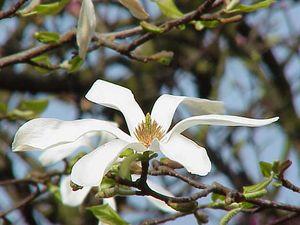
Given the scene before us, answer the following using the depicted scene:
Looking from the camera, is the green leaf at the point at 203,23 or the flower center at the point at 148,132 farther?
the green leaf at the point at 203,23

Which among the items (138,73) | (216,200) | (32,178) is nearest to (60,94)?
(138,73)

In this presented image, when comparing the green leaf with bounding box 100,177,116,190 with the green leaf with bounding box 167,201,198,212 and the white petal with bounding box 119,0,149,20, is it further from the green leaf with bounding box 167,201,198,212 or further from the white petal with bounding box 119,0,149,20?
the white petal with bounding box 119,0,149,20

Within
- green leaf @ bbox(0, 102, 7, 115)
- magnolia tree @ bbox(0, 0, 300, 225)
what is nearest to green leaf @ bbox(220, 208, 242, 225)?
magnolia tree @ bbox(0, 0, 300, 225)

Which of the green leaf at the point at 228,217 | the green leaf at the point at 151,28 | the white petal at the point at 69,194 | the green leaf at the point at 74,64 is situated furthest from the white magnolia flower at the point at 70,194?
the green leaf at the point at 228,217

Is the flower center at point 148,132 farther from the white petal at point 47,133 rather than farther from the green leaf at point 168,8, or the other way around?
the green leaf at point 168,8

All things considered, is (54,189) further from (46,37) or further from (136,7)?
(136,7)

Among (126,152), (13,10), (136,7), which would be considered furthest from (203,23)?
(126,152)
